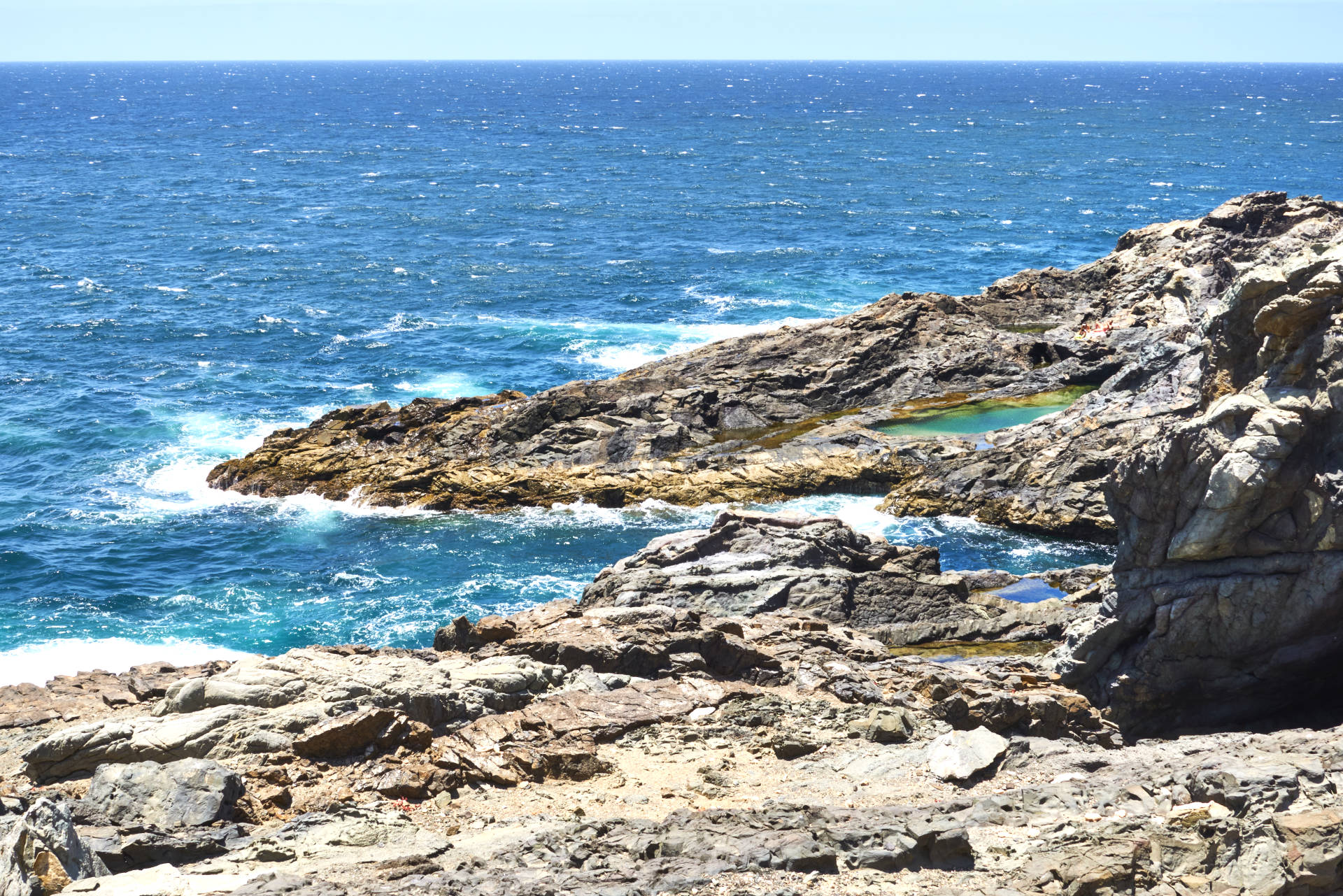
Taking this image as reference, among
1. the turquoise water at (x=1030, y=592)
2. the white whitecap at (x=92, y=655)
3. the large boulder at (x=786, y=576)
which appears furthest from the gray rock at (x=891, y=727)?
the white whitecap at (x=92, y=655)

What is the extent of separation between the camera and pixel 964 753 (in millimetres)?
23391

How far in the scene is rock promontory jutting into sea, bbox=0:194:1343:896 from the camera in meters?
18.3

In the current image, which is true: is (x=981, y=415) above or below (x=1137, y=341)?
below

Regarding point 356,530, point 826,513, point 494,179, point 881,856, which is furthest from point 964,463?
point 494,179

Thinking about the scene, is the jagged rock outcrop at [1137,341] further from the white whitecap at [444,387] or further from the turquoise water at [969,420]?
the white whitecap at [444,387]

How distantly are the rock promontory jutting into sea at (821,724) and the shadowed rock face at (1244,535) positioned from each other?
7 centimetres

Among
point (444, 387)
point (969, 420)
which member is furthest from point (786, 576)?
point (444, 387)

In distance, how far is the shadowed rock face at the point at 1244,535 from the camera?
25266 millimetres

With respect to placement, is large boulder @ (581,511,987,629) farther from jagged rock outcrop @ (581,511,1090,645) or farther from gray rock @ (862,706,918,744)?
gray rock @ (862,706,918,744)

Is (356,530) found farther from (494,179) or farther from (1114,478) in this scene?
(494,179)

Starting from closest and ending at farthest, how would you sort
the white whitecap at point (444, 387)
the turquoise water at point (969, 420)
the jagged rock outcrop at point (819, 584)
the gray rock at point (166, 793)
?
the gray rock at point (166, 793)
the jagged rock outcrop at point (819, 584)
the turquoise water at point (969, 420)
the white whitecap at point (444, 387)

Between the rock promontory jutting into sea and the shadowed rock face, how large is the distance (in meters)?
0.07

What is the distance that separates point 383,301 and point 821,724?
71.5 metres

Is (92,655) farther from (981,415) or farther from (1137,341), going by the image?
(1137,341)
